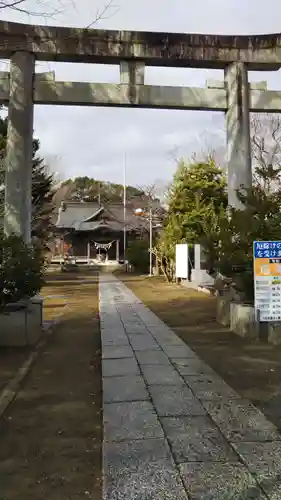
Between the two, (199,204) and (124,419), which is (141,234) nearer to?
(199,204)

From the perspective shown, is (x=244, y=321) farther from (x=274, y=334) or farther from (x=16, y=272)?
(x=16, y=272)

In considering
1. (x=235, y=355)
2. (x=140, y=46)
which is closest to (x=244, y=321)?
(x=235, y=355)

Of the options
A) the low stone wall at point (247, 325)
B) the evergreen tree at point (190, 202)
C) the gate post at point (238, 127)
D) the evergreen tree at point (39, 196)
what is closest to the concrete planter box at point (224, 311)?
the low stone wall at point (247, 325)

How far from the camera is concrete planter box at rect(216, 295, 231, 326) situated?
379 inches

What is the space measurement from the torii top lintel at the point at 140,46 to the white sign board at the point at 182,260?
38.2ft

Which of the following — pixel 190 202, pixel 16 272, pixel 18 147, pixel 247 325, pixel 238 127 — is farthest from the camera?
pixel 190 202

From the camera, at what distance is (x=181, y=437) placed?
3.77m

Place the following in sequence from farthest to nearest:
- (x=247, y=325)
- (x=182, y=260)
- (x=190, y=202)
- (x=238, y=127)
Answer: (x=190, y=202)
(x=182, y=260)
(x=238, y=127)
(x=247, y=325)

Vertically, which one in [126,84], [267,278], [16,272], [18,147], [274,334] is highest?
[126,84]

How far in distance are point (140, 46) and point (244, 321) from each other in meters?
5.89

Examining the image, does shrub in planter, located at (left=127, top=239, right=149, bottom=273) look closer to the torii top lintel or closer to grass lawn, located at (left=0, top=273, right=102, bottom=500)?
the torii top lintel

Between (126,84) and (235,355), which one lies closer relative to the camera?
(235,355)

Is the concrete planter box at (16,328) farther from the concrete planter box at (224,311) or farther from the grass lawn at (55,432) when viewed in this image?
the concrete planter box at (224,311)

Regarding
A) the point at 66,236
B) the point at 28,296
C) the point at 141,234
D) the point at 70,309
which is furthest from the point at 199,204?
the point at 66,236
